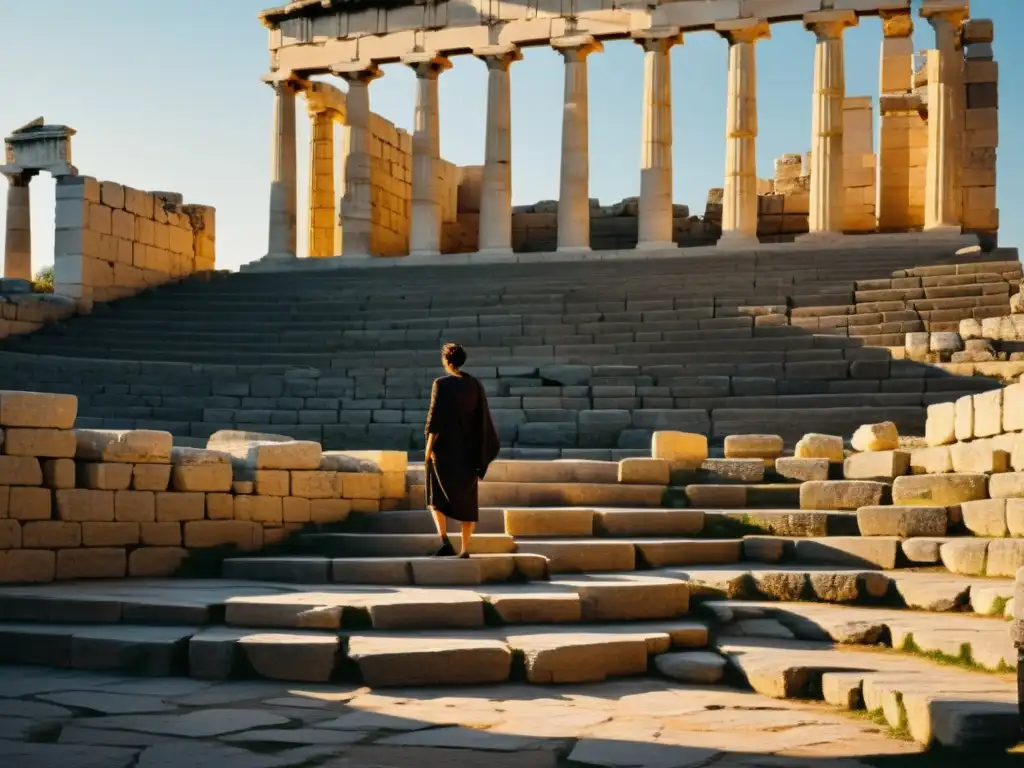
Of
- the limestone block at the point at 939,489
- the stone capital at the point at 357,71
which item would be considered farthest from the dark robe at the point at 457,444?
the stone capital at the point at 357,71

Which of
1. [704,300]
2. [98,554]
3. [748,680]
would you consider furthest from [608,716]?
[704,300]

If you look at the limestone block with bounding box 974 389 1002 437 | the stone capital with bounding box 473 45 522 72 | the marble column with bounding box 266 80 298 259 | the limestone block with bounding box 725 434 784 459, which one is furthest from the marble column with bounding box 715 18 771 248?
the limestone block with bounding box 974 389 1002 437

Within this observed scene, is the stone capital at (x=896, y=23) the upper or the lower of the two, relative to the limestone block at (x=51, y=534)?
upper

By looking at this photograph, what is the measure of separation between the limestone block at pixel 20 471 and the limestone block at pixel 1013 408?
7440 millimetres

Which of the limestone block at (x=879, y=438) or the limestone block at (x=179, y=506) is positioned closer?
the limestone block at (x=179, y=506)

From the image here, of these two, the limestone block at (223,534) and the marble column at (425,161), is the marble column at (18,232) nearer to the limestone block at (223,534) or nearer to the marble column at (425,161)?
the marble column at (425,161)

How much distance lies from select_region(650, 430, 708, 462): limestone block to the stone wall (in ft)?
50.4

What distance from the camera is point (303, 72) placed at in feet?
102

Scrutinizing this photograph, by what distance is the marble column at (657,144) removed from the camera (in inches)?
1083

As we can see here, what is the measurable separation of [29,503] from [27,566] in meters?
0.46

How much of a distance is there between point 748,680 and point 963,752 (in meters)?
1.89

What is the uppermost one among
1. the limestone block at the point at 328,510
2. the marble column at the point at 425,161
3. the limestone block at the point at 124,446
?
the marble column at the point at 425,161

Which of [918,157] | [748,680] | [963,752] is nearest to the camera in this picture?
[963,752]

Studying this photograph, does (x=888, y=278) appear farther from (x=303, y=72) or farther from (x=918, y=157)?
(x=303, y=72)
